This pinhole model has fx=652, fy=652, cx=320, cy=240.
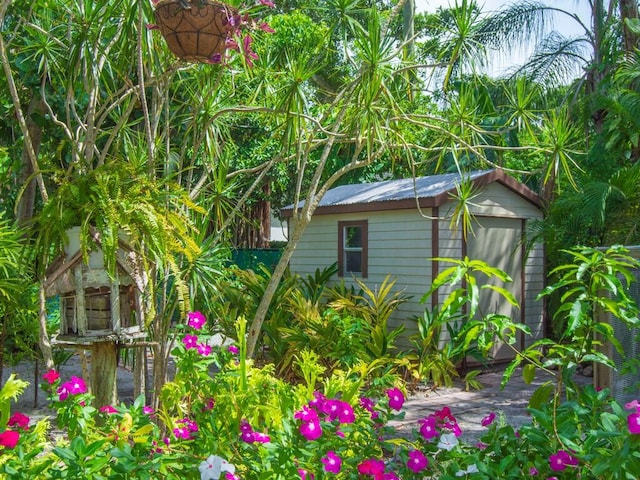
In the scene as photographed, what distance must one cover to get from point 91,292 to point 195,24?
1.49m

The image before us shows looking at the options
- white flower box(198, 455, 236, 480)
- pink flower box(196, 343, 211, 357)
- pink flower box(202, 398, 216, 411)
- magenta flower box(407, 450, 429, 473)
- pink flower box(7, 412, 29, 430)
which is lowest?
magenta flower box(407, 450, 429, 473)

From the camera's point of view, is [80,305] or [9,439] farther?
[80,305]

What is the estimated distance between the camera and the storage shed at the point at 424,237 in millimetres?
8125

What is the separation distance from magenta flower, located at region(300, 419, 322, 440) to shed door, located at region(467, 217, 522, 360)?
6.39 meters

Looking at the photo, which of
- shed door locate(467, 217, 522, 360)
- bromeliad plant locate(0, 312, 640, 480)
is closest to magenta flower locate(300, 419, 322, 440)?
bromeliad plant locate(0, 312, 640, 480)

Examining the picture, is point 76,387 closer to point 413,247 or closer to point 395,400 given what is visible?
A: point 395,400

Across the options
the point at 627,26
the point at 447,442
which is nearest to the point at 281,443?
the point at 447,442

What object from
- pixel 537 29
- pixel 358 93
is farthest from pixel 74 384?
pixel 537 29

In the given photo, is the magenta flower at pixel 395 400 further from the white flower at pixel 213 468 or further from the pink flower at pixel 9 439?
the pink flower at pixel 9 439

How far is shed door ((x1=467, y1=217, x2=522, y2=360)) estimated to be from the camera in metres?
8.55

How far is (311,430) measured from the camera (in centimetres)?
226

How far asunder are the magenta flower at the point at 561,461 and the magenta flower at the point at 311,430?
80 cm

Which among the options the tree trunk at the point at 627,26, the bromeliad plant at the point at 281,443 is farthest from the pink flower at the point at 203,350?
the tree trunk at the point at 627,26

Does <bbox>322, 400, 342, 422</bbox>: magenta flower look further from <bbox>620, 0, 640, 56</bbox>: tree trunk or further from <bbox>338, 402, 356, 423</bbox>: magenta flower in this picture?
<bbox>620, 0, 640, 56</bbox>: tree trunk
